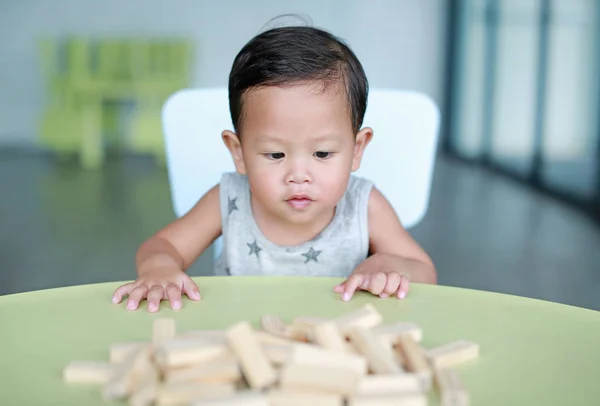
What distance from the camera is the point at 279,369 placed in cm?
51

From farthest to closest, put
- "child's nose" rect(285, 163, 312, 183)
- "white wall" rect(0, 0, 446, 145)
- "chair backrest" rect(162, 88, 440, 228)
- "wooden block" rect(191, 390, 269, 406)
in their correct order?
"white wall" rect(0, 0, 446, 145), "chair backrest" rect(162, 88, 440, 228), "child's nose" rect(285, 163, 312, 183), "wooden block" rect(191, 390, 269, 406)

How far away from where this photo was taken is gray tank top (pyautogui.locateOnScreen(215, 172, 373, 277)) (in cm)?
121

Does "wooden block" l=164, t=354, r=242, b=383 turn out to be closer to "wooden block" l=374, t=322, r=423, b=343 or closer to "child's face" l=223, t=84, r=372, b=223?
"wooden block" l=374, t=322, r=423, b=343

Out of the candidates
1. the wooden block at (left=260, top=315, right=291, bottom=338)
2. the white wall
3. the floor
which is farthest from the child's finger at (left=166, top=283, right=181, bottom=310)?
the white wall

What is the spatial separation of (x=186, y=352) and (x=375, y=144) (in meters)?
0.94

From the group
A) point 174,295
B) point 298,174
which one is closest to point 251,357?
point 174,295

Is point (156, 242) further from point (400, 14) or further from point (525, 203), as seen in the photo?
point (400, 14)

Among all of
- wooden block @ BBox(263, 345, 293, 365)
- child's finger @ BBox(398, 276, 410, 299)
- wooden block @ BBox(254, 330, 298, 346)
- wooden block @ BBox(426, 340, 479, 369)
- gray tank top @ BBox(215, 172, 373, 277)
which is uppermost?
wooden block @ BBox(263, 345, 293, 365)

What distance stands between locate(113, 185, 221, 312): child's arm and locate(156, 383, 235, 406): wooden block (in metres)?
0.25

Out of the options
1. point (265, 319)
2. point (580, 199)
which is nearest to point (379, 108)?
point (265, 319)

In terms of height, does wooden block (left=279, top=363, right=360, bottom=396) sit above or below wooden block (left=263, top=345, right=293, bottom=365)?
above

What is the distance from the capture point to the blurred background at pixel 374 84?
11.1 feet

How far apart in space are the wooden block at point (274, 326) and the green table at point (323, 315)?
0.04 m

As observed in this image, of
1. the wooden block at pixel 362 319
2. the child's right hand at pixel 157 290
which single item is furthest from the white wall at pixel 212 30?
the wooden block at pixel 362 319
